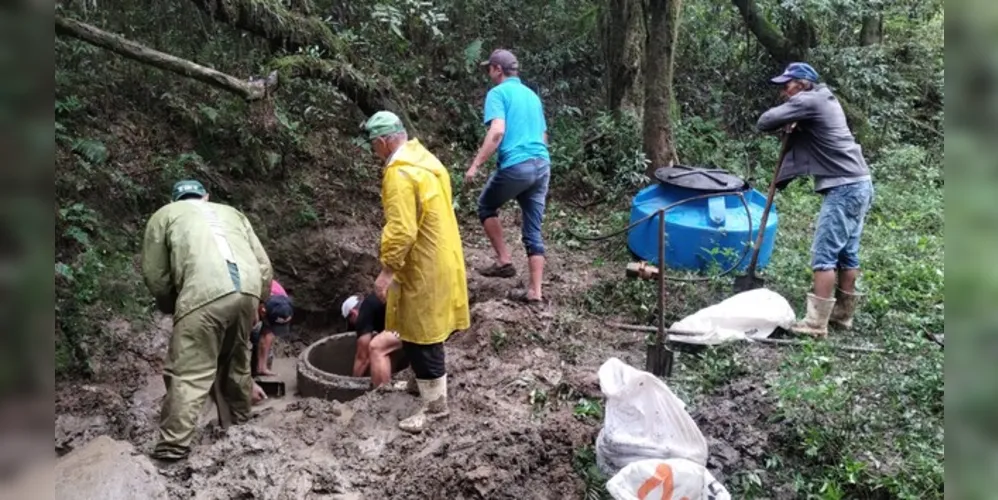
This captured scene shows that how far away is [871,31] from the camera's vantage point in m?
13.4

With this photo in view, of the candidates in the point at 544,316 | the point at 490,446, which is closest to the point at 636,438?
the point at 490,446

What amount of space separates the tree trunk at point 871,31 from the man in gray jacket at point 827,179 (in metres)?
9.34

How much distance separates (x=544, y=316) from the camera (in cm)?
572

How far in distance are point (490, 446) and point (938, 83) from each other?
41.5 ft

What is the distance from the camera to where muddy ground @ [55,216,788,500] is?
374 centimetres

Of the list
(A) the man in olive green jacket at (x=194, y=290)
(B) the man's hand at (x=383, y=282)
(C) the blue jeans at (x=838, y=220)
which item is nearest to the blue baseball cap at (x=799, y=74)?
(C) the blue jeans at (x=838, y=220)

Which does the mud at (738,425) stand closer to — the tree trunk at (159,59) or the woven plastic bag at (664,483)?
the woven plastic bag at (664,483)

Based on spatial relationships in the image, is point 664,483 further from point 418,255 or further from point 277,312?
point 277,312

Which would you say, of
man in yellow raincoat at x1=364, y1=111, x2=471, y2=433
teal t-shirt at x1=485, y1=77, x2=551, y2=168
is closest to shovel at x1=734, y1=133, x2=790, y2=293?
teal t-shirt at x1=485, y1=77, x2=551, y2=168

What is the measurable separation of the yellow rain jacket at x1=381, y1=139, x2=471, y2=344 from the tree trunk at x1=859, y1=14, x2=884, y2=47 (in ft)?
38.7

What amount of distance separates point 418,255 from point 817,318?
298cm

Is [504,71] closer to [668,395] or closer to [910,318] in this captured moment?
[668,395]

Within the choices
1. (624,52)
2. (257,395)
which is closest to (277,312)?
(257,395)

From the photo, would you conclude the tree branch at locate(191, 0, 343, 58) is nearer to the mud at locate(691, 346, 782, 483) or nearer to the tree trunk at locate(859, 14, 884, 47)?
the mud at locate(691, 346, 782, 483)
